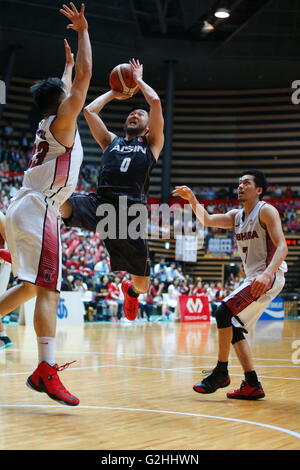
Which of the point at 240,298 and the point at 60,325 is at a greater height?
the point at 240,298

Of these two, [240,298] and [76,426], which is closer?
[76,426]

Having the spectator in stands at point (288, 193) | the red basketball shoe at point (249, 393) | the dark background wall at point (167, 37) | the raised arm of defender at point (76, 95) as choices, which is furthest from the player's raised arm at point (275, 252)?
the spectator in stands at point (288, 193)

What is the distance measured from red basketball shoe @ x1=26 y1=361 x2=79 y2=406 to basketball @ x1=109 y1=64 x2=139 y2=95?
8.46ft

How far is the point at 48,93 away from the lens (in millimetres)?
4059

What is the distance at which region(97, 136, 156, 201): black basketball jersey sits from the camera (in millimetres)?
5090

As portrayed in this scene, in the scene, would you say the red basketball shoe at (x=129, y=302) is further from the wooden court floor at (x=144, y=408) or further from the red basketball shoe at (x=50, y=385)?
the red basketball shoe at (x=50, y=385)

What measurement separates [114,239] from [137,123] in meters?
1.03

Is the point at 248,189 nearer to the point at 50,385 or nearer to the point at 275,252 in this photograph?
the point at 275,252

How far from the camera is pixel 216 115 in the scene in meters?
34.2

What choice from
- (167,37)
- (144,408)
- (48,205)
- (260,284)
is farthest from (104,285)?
(167,37)

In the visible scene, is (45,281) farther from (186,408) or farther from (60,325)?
(60,325)

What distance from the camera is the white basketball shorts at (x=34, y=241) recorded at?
12.9 feet
